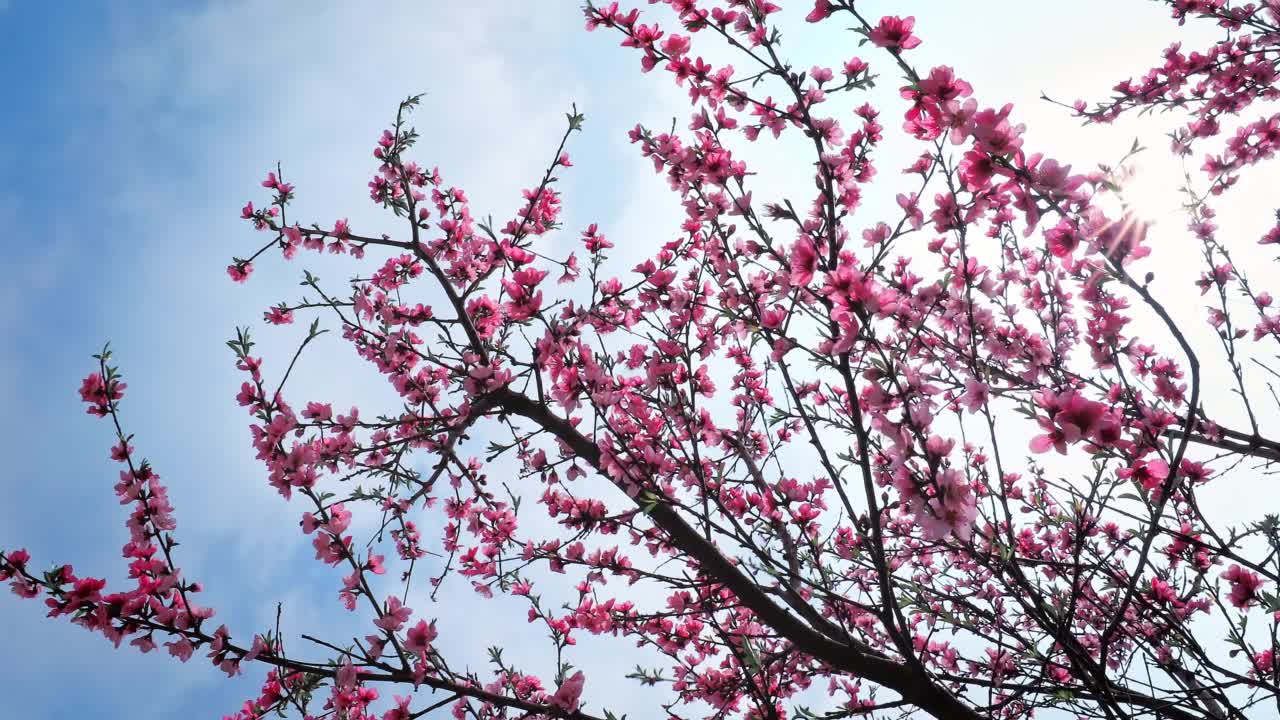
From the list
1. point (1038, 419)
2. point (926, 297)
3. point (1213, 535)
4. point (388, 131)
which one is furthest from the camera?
point (388, 131)

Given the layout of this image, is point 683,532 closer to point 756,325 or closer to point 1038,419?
point 756,325

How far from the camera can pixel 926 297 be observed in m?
3.70

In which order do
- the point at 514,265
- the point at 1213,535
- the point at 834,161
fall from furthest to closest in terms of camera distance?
the point at 514,265 → the point at 1213,535 → the point at 834,161

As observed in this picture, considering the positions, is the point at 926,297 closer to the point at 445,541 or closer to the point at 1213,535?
the point at 1213,535

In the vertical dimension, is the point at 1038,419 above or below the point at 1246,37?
below

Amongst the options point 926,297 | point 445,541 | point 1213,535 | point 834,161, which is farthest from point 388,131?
point 1213,535

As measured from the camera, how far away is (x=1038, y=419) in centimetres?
189

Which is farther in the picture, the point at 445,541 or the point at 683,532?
the point at 445,541

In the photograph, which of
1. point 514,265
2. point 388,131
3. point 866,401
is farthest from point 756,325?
point 388,131

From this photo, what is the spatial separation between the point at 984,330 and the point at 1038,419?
114 inches

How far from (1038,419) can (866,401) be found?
0.54 metres

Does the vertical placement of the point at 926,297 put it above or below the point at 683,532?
above

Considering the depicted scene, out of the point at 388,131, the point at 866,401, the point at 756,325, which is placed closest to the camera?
the point at 866,401

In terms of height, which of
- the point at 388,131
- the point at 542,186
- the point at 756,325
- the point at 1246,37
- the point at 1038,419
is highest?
the point at 388,131
